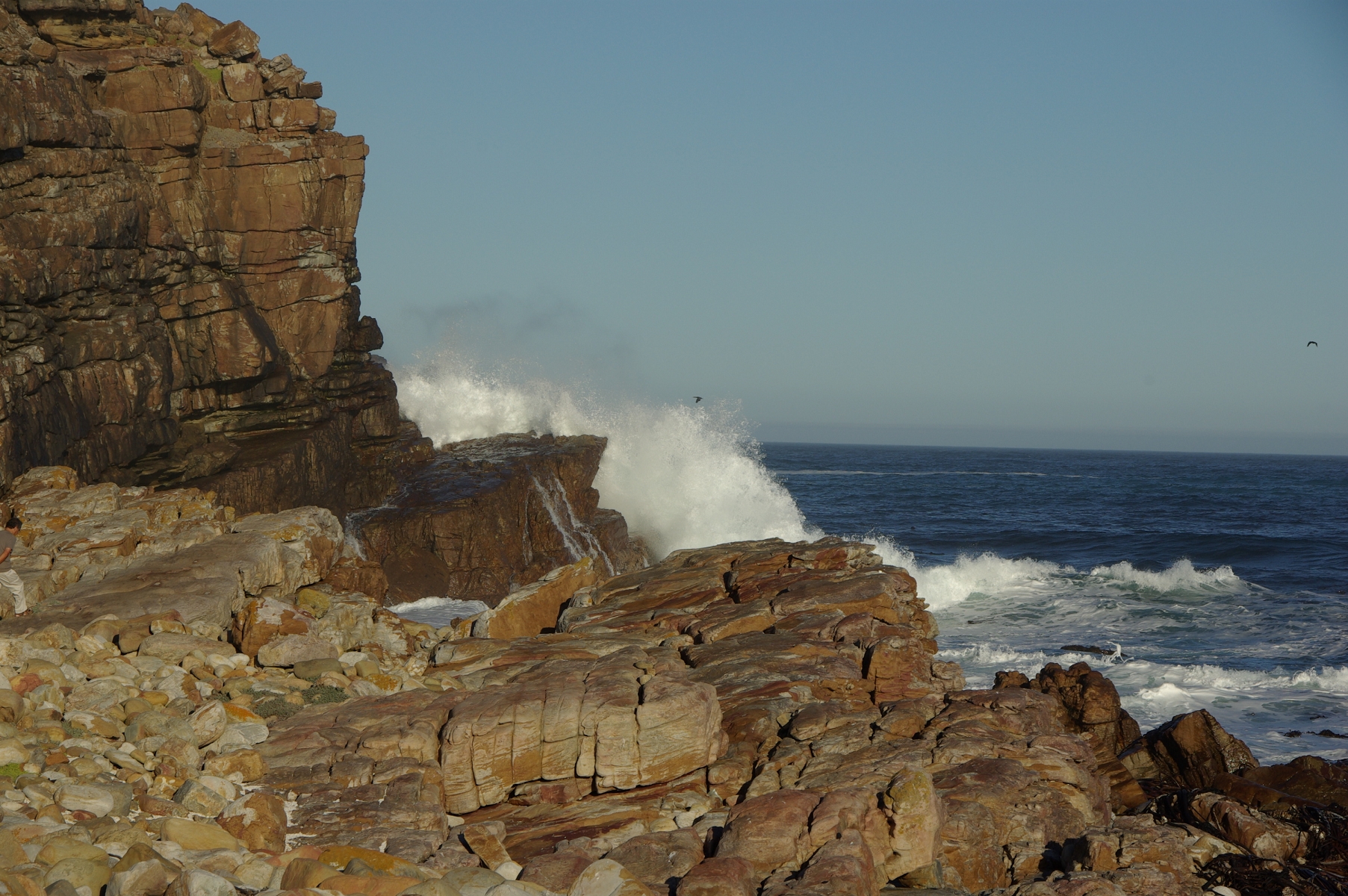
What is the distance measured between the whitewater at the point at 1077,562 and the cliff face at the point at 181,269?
6.17m

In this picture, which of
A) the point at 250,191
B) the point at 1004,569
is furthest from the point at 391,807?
the point at 1004,569

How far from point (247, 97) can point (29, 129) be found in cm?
698

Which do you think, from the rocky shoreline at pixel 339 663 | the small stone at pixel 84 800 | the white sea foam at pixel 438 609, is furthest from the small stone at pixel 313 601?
the small stone at pixel 84 800

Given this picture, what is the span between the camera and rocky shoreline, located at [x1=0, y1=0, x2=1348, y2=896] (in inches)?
349

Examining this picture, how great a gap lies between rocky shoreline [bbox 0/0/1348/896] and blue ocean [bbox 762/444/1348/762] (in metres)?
6.94

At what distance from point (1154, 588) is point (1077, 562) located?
846 cm

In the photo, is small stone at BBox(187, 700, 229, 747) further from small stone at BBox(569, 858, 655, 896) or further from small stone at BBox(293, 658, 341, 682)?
small stone at BBox(569, 858, 655, 896)

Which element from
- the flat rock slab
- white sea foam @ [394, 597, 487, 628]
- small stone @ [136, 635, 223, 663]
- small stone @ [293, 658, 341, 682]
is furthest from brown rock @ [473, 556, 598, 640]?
white sea foam @ [394, 597, 487, 628]

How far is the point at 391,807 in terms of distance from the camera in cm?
938

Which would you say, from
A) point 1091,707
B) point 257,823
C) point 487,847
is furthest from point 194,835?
point 1091,707

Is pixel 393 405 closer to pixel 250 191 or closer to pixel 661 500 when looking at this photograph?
pixel 250 191

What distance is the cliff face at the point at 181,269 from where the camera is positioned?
20344 millimetres

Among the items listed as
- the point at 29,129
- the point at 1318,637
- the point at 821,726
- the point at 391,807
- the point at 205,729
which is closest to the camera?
the point at 391,807

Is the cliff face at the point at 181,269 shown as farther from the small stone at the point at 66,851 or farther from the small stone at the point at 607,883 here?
the small stone at the point at 607,883
